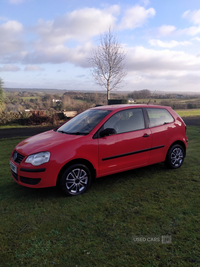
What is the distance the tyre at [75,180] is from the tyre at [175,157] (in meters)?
2.27

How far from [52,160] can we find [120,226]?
1618 mm

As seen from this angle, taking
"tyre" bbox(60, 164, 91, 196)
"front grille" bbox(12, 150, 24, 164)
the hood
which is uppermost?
the hood

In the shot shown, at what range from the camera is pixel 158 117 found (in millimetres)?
5289

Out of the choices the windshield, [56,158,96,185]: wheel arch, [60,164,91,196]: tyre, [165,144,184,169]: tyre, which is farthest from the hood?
[165,144,184,169]: tyre

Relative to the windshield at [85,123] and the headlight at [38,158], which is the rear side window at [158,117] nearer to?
the windshield at [85,123]

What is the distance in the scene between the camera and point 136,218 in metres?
3.29

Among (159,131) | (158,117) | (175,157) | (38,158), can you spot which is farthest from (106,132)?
(175,157)

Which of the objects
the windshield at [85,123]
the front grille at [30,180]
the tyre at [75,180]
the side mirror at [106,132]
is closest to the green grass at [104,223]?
the tyre at [75,180]

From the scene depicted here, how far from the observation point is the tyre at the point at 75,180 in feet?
13.1

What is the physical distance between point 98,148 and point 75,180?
2.51 feet

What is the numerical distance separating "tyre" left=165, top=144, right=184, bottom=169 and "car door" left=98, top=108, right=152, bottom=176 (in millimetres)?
761

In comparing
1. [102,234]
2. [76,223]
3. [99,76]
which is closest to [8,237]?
[76,223]

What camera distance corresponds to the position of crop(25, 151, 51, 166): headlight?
386 centimetres

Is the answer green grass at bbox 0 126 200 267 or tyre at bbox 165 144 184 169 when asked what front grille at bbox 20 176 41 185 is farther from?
tyre at bbox 165 144 184 169
